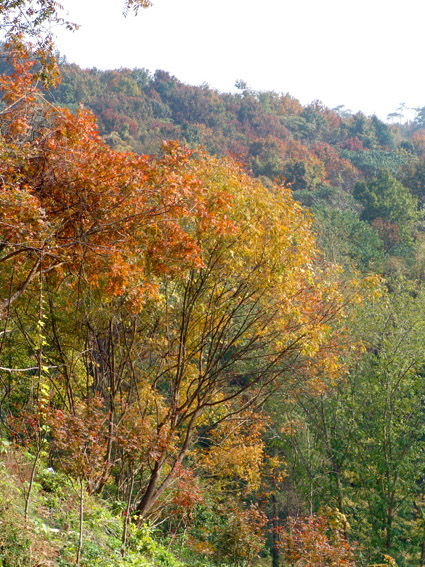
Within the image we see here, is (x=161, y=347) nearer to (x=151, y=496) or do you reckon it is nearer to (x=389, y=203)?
(x=151, y=496)

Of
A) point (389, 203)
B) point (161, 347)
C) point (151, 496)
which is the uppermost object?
point (389, 203)

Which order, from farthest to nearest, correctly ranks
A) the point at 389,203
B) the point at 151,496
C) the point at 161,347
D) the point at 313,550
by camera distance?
the point at 389,203
the point at 161,347
the point at 313,550
the point at 151,496

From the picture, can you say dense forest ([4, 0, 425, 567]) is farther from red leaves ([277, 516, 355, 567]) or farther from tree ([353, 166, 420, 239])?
tree ([353, 166, 420, 239])

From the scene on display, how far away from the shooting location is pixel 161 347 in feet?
32.1

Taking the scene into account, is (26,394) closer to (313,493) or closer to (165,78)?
(313,493)

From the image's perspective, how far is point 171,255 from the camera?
22.5 feet

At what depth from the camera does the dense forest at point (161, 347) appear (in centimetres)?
589

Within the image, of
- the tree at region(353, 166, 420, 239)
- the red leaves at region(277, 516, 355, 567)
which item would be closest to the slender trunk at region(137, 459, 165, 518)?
the red leaves at region(277, 516, 355, 567)

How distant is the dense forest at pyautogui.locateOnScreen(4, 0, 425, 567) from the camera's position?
5895 mm

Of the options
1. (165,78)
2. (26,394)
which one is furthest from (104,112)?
(26,394)

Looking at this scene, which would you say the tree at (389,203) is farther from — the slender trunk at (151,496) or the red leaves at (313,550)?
the slender trunk at (151,496)

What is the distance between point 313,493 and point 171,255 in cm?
1089

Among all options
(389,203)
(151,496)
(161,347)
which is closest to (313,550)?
(151,496)

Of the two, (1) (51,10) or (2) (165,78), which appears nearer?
(1) (51,10)
